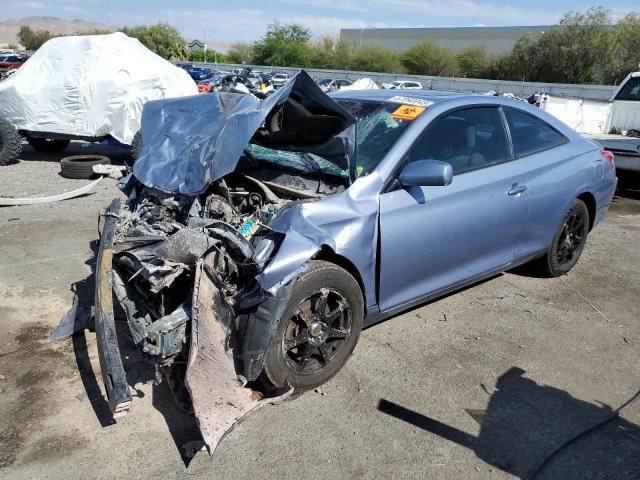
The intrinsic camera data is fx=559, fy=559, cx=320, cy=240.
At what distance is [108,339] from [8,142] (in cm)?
828

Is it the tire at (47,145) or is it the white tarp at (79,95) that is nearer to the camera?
the white tarp at (79,95)

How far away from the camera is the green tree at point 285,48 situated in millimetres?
68625

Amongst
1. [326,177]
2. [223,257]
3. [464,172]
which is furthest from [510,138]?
[223,257]

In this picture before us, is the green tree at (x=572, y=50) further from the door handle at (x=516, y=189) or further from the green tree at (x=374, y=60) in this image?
the door handle at (x=516, y=189)

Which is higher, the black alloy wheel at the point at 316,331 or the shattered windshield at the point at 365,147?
the shattered windshield at the point at 365,147

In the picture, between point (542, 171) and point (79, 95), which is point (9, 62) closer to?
point (79, 95)

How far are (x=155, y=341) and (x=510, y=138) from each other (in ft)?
10.1

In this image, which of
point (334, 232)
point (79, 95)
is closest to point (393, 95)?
point (334, 232)

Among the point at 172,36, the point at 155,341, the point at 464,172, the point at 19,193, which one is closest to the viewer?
the point at 155,341

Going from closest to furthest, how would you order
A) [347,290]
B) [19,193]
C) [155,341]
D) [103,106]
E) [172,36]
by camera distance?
1. [155,341]
2. [347,290]
3. [19,193]
4. [103,106]
5. [172,36]

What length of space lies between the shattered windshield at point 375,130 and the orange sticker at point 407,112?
0.06 feet

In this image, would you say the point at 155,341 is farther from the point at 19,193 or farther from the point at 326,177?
the point at 19,193

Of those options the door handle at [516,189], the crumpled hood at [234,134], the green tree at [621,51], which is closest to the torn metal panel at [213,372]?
the crumpled hood at [234,134]

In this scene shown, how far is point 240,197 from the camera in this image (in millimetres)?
3705
